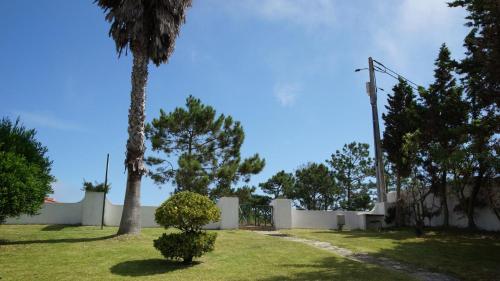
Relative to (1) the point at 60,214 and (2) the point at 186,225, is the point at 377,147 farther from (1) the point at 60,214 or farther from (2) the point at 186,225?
(1) the point at 60,214

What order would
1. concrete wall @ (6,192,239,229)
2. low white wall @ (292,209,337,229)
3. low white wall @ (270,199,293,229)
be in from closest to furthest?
concrete wall @ (6,192,239,229), low white wall @ (270,199,293,229), low white wall @ (292,209,337,229)

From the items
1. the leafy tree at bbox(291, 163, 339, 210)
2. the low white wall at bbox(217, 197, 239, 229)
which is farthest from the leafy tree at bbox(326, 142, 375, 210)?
the low white wall at bbox(217, 197, 239, 229)

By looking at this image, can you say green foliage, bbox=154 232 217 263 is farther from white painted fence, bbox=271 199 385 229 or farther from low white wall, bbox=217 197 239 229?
white painted fence, bbox=271 199 385 229

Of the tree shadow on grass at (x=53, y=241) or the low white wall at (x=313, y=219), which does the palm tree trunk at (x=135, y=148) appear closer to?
the tree shadow on grass at (x=53, y=241)

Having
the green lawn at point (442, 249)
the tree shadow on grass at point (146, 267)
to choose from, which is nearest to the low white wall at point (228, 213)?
the green lawn at point (442, 249)

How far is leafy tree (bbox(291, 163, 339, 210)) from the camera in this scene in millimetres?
44688

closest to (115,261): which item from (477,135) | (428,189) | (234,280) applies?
(234,280)

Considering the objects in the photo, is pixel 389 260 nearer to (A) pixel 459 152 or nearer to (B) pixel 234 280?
(A) pixel 459 152

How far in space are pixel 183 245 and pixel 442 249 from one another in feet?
30.4

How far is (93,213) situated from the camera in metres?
20.2

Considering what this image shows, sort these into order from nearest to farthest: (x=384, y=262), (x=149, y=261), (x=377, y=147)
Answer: (x=149, y=261), (x=384, y=262), (x=377, y=147)

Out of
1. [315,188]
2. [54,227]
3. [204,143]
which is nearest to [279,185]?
[315,188]

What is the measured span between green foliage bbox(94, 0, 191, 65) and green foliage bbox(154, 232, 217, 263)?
8237 millimetres

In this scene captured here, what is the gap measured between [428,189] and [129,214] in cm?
1559
